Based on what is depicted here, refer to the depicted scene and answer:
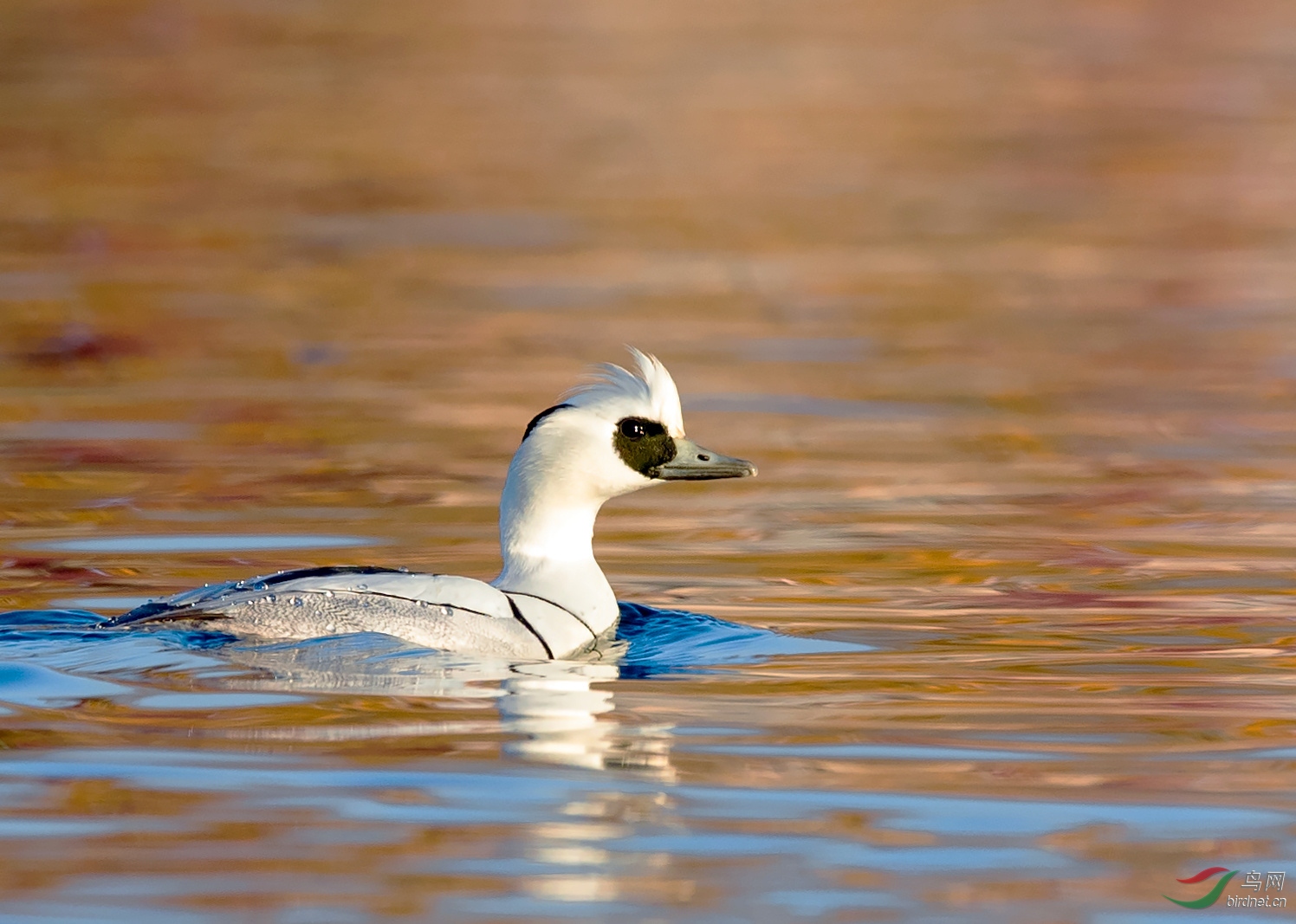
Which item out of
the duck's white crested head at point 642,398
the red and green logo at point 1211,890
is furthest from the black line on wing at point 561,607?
the red and green logo at point 1211,890

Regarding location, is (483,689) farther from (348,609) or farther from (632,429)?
(632,429)

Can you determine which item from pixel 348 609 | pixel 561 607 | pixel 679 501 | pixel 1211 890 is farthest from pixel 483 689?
pixel 679 501

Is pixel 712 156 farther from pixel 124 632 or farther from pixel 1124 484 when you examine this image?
pixel 124 632

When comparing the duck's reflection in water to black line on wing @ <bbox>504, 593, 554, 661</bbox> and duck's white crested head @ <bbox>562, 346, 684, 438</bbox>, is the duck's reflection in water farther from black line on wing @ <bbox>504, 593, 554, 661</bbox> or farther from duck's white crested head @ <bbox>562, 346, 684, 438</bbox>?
duck's white crested head @ <bbox>562, 346, 684, 438</bbox>

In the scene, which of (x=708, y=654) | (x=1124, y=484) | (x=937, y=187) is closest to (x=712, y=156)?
(x=937, y=187)

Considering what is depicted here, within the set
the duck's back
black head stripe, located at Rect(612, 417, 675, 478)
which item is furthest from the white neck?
the duck's back

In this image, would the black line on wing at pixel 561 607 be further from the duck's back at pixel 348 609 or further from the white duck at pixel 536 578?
the duck's back at pixel 348 609

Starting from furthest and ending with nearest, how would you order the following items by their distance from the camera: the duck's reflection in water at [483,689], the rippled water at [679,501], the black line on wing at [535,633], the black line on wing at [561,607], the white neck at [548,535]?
the white neck at [548,535], the black line on wing at [561,607], the black line on wing at [535,633], the duck's reflection in water at [483,689], the rippled water at [679,501]

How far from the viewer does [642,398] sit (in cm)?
881

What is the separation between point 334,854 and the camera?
5.75 metres

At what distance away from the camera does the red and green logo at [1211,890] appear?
5.55m

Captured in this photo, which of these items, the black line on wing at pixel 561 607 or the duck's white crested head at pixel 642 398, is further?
the duck's white crested head at pixel 642 398

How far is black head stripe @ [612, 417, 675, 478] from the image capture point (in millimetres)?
Answer: 8773

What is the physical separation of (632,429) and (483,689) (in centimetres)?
158
